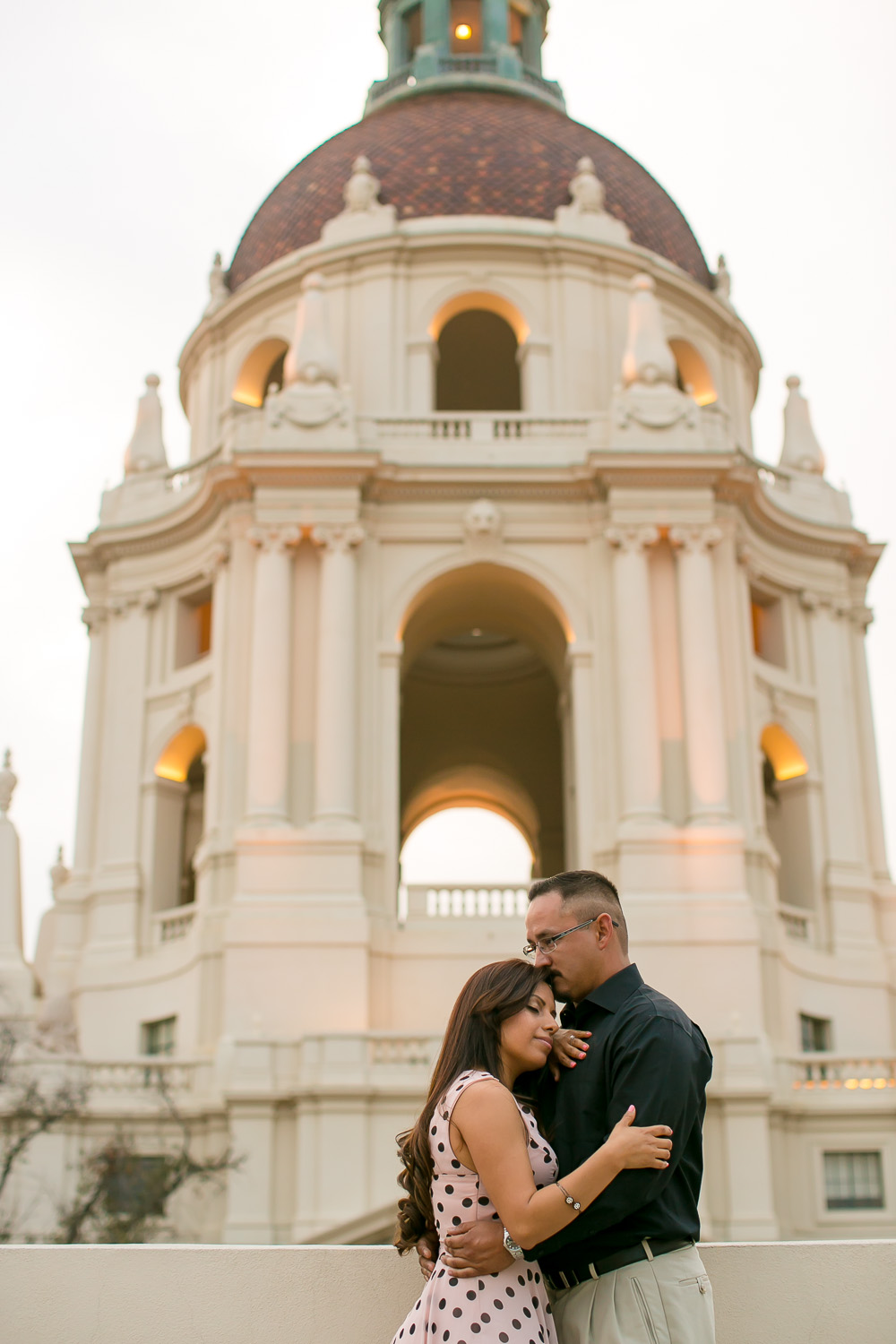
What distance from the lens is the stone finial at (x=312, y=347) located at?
3291cm

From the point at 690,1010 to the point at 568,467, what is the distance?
11197 millimetres

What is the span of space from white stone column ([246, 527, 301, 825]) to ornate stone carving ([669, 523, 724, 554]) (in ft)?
24.8

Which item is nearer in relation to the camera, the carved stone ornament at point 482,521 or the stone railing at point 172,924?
the stone railing at point 172,924

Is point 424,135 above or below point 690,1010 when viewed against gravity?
above

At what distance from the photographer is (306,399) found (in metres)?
32.1

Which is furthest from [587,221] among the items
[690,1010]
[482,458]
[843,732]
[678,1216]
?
[678,1216]

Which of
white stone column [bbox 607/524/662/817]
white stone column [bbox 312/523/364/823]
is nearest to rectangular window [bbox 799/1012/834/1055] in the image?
white stone column [bbox 607/524/662/817]

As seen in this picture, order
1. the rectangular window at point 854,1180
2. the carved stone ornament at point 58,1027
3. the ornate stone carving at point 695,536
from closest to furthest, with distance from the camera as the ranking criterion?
the rectangular window at point 854,1180 → the carved stone ornament at point 58,1027 → the ornate stone carving at point 695,536

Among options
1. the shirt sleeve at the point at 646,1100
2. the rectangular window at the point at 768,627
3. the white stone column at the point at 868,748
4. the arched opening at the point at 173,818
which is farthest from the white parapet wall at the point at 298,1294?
the rectangular window at the point at 768,627

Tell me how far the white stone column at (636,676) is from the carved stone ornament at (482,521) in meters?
2.34

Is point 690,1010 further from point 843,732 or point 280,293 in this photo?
point 280,293

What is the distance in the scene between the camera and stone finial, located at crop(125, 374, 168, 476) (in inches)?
1503

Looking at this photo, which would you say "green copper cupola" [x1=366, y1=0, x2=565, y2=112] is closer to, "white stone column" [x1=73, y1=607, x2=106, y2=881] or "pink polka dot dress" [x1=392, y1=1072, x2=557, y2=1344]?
"white stone column" [x1=73, y1=607, x2=106, y2=881]

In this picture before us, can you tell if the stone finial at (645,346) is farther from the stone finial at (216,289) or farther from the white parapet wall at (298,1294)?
the white parapet wall at (298,1294)
